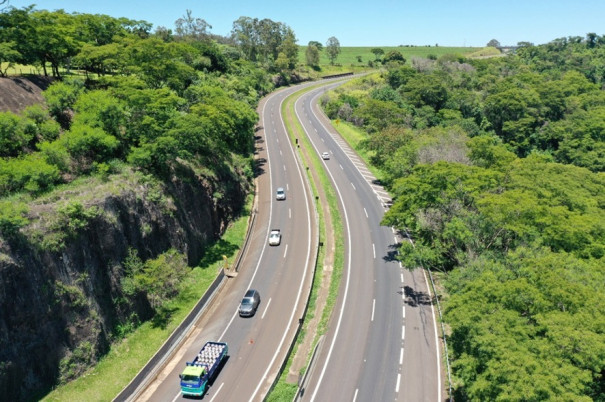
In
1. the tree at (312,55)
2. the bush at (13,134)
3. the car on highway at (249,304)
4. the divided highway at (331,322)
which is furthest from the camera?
the tree at (312,55)

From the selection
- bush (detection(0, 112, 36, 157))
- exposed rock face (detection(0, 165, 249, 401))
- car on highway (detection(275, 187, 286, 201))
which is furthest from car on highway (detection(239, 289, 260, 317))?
bush (detection(0, 112, 36, 157))

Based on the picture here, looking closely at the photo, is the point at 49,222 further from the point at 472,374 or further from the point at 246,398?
the point at 472,374

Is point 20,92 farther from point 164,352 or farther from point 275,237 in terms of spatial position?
point 164,352

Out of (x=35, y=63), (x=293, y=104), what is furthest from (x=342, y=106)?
(x=35, y=63)

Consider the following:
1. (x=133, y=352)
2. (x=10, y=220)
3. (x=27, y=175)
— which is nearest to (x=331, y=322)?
(x=133, y=352)

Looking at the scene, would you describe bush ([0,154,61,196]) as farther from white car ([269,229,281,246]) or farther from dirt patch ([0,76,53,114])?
white car ([269,229,281,246])

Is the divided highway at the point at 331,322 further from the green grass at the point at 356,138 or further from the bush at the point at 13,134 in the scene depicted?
the bush at the point at 13,134

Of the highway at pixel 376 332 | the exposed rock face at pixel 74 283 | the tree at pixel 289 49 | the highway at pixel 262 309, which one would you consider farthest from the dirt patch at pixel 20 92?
the tree at pixel 289 49
